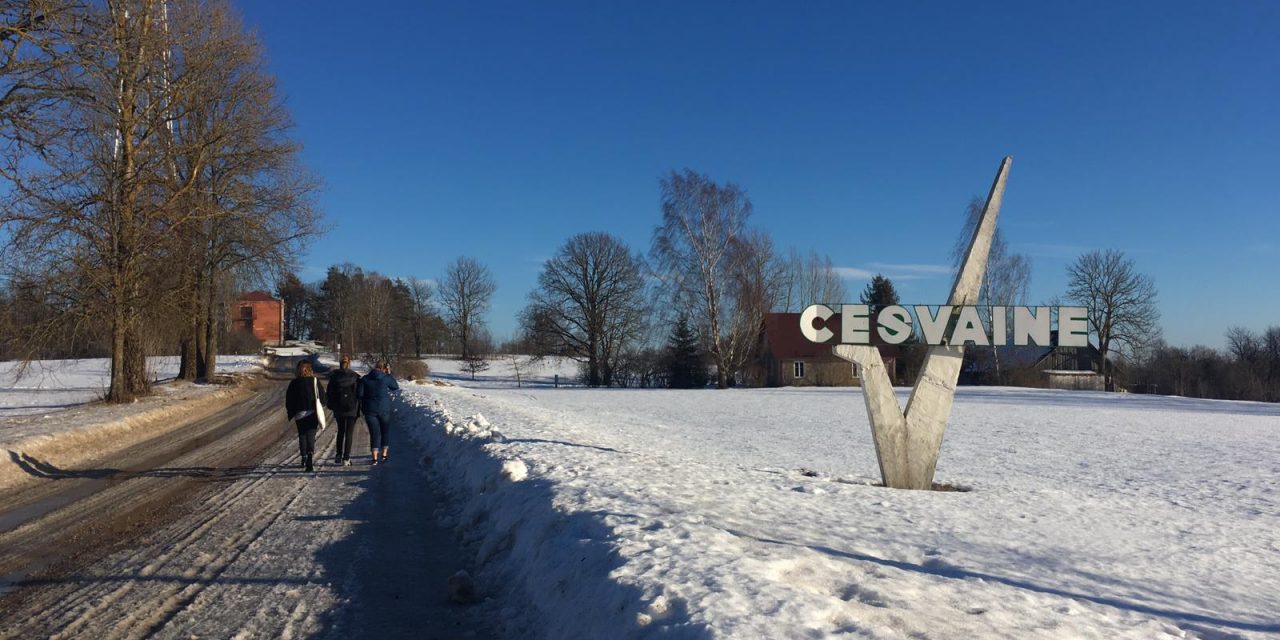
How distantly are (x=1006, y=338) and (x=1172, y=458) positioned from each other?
949 cm

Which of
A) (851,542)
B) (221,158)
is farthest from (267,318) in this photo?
(851,542)

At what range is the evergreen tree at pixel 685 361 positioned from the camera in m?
60.9

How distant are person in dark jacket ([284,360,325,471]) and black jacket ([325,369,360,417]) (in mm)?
292

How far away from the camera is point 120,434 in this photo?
55.3 feet

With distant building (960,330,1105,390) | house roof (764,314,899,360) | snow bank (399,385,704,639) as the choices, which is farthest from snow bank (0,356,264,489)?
distant building (960,330,1105,390)

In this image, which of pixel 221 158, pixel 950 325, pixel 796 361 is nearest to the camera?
pixel 950 325

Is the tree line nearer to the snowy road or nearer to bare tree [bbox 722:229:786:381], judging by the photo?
the snowy road

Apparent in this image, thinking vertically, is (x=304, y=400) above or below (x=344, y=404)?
above

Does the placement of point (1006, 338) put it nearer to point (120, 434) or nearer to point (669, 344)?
point (120, 434)

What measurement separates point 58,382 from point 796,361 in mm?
48953

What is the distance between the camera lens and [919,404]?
1155 cm

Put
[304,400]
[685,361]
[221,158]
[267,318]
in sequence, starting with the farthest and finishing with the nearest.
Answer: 1. [267,318]
2. [685,361]
3. [221,158]
4. [304,400]

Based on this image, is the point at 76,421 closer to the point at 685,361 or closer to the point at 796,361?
the point at 685,361

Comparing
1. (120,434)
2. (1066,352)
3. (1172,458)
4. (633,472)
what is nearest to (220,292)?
(120,434)
